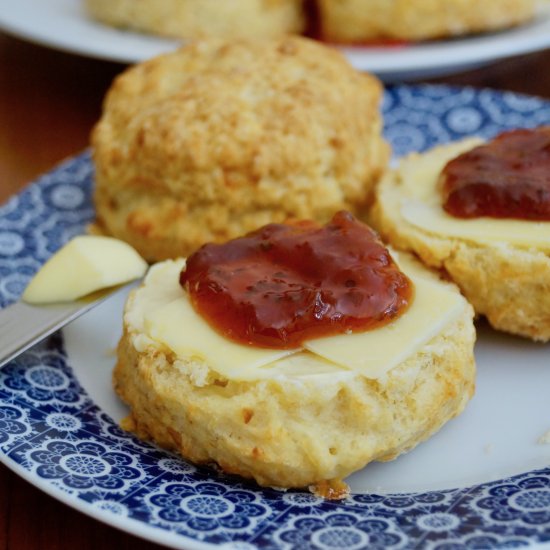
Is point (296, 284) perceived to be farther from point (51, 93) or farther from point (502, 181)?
point (51, 93)

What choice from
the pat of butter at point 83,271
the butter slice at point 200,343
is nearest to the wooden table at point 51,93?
the pat of butter at point 83,271

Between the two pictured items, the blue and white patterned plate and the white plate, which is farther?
the white plate

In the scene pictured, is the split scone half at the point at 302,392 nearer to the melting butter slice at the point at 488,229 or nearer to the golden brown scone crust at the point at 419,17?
the melting butter slice at the point at 488,229

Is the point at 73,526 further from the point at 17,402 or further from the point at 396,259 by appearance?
the point at 396,259

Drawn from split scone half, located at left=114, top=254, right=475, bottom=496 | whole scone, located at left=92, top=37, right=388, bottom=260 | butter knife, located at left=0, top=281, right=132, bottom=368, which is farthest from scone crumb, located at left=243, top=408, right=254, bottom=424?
whole scone, located at left=92, top=37, right=388, bottom=260

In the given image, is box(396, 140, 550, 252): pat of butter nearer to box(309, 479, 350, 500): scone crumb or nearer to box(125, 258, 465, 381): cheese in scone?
box(125, 258, 465, 381): cheese in scone

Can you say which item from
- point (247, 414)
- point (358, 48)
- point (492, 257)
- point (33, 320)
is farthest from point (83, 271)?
point (358, 48)
